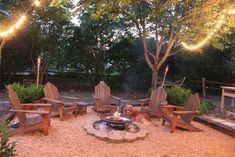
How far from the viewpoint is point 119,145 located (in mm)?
4383

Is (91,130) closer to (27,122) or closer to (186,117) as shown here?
(27,122)

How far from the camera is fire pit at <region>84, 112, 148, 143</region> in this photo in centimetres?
458

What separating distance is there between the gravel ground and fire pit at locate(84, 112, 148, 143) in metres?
0.11

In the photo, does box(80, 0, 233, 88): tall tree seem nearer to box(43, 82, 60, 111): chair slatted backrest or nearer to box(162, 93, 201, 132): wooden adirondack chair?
box(162, 93, 201, 132): wooden adirondack chair

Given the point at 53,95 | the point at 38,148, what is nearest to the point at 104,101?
the point at 53,95

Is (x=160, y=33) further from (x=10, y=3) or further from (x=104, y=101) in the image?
(x=10, y=3)

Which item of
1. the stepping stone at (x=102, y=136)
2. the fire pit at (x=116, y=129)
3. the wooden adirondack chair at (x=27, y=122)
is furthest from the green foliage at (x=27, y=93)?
the stepping stone at (x=102, y=136)

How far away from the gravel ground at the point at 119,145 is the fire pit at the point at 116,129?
0.11 meters

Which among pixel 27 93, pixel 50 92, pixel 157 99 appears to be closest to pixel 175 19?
pixel 157 99

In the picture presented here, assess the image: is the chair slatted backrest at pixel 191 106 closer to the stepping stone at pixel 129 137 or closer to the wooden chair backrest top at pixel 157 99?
the wooden chair backrest top at pixel 157 99

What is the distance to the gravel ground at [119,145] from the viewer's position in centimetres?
396

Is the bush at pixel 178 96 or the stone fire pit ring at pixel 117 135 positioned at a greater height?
the bush at pixel 178 96

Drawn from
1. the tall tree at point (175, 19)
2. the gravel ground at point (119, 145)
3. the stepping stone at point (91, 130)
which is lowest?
the gravel ground at point (119, 145)

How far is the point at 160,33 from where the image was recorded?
27.3 feet
